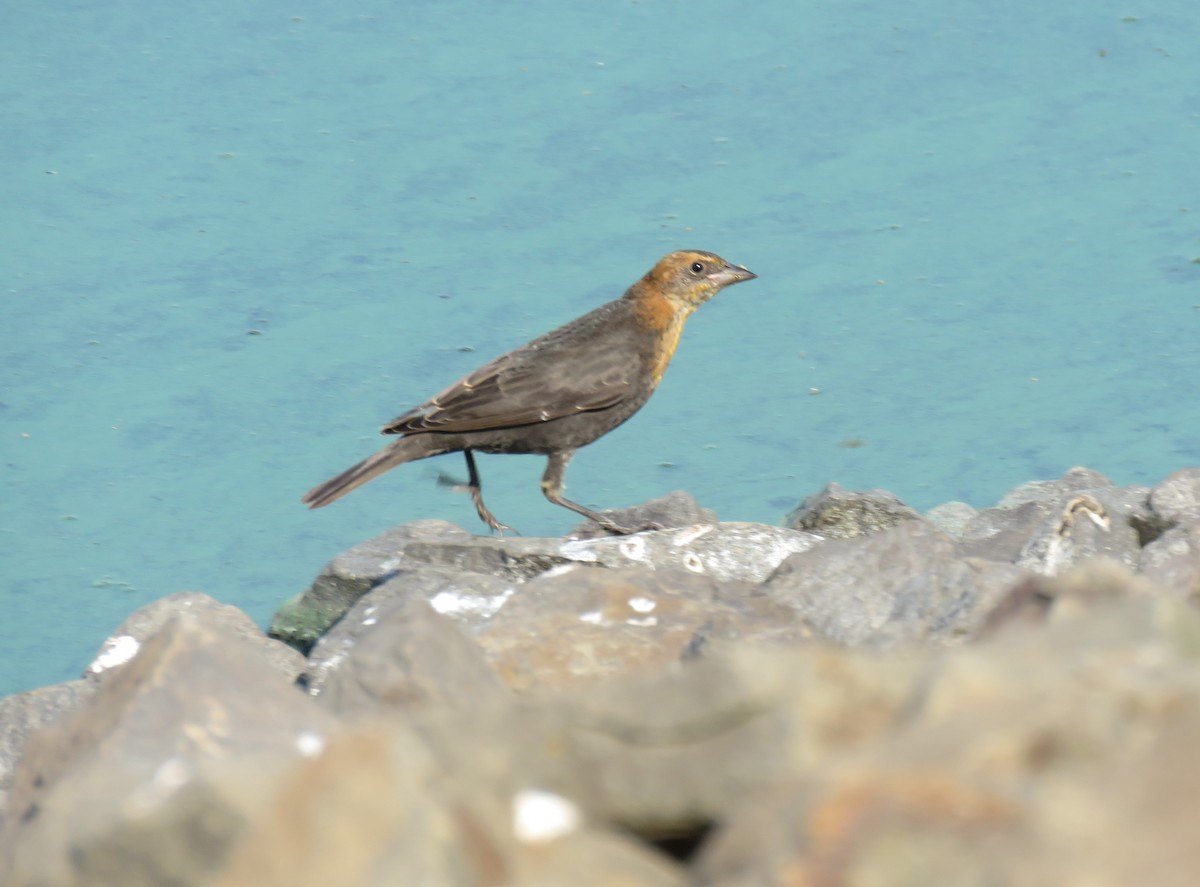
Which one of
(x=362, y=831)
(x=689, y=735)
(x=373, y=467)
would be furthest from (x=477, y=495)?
(x=362, y=831)

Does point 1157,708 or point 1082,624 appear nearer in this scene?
point 1157,708

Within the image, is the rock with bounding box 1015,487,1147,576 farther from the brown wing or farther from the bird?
the brown wing

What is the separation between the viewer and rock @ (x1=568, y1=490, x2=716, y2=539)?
5156mm

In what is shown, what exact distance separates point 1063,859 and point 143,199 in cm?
634

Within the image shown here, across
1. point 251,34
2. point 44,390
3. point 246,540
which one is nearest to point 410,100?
point 251,34

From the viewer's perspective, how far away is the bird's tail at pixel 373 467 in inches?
191

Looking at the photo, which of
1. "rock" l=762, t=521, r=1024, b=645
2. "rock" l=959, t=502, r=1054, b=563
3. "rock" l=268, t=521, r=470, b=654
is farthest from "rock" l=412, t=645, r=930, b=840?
"rock" l=268, t=521, r=470, b=654

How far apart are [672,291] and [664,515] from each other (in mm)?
658

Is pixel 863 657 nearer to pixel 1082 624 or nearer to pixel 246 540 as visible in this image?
pixel 1082 624

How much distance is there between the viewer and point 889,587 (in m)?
3.75

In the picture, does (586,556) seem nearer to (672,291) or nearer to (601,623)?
(601,623)

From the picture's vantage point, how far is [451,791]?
1896 mm

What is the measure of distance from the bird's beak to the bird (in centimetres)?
16

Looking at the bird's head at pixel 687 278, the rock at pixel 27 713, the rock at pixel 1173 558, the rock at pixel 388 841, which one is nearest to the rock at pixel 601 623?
the rock at pixel 1173 558
